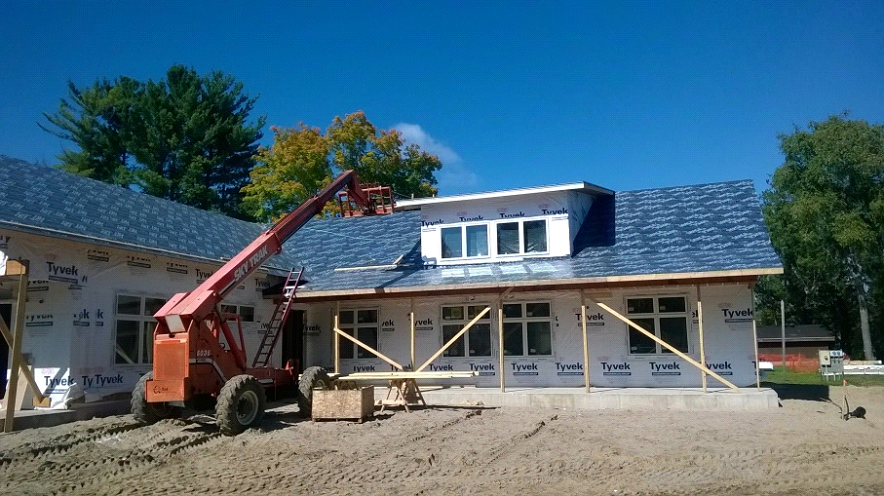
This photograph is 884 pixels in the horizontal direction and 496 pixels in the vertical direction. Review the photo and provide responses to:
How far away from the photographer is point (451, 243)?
1891cm

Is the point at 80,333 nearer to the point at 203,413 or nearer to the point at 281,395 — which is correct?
the point at 203,413

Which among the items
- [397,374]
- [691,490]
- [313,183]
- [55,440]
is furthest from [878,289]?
[55,440]

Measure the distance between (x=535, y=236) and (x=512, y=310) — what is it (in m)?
2.06

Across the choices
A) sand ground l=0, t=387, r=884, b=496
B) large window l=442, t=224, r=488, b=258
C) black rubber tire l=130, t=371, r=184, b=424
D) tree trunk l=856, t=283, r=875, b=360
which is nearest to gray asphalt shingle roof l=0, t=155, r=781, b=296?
large window l=442, t=224, r=488, b=258

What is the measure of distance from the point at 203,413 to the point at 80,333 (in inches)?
127

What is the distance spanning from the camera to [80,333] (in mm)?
13508

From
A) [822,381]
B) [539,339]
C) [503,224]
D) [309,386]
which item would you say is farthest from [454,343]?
[822,381]

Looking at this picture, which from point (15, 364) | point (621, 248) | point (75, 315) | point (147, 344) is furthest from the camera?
point (621, 248)

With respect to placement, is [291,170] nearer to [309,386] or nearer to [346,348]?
[346,348]

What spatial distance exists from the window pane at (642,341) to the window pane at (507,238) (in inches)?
145

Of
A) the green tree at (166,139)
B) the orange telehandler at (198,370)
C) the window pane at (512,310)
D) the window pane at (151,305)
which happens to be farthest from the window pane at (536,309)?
the green tree at (166,139)

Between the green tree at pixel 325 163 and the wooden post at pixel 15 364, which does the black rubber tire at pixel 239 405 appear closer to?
the wooden post at pixel 15 364

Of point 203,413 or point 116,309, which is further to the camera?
point 116,309

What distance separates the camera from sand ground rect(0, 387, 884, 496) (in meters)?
7.70
